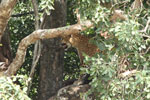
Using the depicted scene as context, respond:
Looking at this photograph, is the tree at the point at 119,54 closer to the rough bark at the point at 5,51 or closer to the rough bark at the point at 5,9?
the rough bark at the point at 5,9

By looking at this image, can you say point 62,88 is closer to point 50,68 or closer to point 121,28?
point 50,68

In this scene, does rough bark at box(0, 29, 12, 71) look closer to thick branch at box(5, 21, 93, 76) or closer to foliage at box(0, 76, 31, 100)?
thick branch at box(5, 21, 93, 76)

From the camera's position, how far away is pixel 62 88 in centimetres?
698

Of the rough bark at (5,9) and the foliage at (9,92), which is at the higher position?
the rough bark at (5,9)

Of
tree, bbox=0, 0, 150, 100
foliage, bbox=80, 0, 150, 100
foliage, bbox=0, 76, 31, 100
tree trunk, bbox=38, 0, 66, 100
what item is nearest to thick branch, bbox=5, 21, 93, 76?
tree, bbox=0, 0, 150, 100

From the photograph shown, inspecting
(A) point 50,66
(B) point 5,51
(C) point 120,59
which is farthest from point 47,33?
(A) point 50,66

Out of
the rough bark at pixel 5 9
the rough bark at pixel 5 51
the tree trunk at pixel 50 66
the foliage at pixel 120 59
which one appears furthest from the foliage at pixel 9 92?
the tree trunk at pixel 50 66

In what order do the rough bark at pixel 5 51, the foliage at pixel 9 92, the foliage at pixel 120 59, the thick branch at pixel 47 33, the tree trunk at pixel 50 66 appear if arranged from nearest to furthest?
the foliage at pixel 9 92 → the foliage at pixel 120 59 → the thick branch at pixel 47 33 → the rough bark at pixel 5 51 → the tree trunk at pixel 50 66

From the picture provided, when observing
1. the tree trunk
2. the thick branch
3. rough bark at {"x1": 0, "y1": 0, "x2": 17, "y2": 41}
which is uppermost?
rough bark at {"x1": 0, "y1": 0, "x2": 17, "y2": 41}

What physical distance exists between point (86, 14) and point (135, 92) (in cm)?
113

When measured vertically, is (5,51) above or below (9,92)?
below

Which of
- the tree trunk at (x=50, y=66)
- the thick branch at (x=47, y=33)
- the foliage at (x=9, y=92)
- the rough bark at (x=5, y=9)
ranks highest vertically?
the rough bark at (x=5, y=9)

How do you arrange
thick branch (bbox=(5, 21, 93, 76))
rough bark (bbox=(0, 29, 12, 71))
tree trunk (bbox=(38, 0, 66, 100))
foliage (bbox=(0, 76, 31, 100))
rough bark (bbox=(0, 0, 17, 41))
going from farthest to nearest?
tree trunk (bbox=(38, 0, 66, 100)) < rough bark (bbox=(0, 29, 12, 71)) < thick branch (bbox=(5, 21, 93, 76)) < rough bark (bbox=(0, 0, 17, 41)) < foliage (bbox=(0, 76, 31, 100))

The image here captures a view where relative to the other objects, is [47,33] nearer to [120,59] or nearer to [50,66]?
[120,59]
